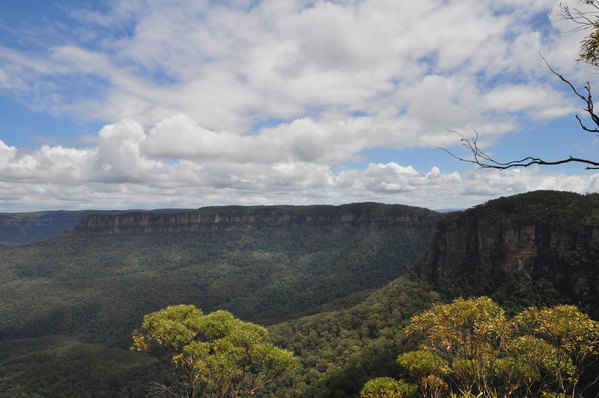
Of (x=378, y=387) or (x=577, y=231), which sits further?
(x=577, y=231)

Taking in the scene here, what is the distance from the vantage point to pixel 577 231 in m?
82.8

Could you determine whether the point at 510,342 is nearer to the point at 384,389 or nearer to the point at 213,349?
the point at 384,389

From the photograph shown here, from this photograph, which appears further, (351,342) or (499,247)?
(499,247)

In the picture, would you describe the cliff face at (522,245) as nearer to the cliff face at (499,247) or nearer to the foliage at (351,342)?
the cliff face at (499,247)

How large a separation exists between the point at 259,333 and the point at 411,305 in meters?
80.2

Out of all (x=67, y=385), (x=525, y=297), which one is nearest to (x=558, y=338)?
(x=525, y=297)

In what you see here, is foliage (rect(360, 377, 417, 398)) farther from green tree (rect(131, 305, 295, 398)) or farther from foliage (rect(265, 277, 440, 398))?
foliage (rect(265, 277, 440, 398))

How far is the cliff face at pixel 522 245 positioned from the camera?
80.1 metres

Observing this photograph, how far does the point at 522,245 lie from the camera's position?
9338cm

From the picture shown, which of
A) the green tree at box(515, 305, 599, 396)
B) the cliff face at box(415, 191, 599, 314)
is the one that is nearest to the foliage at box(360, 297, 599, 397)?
the green tree at box(515, 305, 599, 396)

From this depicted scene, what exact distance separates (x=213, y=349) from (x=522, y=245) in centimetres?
9444

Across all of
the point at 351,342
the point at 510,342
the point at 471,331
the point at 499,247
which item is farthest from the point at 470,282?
the point at 471,331

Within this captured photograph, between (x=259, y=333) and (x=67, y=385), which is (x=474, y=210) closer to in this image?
Result: (x=259, y=333)

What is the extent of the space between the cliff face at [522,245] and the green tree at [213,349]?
7958 centimetres
